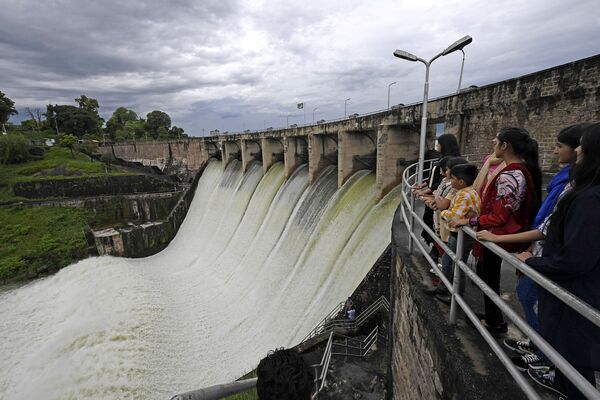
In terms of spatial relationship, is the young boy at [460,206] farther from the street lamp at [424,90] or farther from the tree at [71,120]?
the tree at [71,120]

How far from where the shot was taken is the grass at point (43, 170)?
98.0 feet

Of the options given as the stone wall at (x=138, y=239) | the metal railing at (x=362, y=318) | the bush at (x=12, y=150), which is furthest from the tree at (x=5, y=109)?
the metal railing at (x=362, y=318)

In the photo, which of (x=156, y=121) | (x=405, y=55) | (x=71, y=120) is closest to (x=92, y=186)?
(x=71, y=120)

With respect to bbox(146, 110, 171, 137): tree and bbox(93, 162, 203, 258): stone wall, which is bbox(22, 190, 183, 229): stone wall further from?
bbox(146, 110, 171, 137): tree

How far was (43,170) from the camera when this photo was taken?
3388cm

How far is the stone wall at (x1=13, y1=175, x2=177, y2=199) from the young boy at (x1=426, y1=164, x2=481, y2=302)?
31491mm

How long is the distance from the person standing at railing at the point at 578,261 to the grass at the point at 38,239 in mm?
25796

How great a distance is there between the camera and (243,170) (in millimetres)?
26047

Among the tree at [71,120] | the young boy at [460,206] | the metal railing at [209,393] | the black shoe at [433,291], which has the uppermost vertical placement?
the tree at [71,120]

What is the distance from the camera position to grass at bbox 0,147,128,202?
29.9 meters

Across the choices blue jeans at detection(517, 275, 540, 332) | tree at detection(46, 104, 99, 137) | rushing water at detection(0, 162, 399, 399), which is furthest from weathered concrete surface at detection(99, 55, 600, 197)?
tree at detection(46, 104, 99, 137)

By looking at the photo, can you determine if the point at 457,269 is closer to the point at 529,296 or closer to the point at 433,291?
the point at 529,296

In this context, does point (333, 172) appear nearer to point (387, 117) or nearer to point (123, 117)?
point (387, 117)

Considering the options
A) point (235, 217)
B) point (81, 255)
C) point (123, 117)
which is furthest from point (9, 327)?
point (123, 117)
